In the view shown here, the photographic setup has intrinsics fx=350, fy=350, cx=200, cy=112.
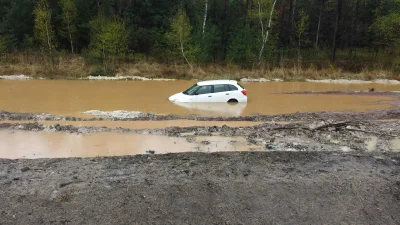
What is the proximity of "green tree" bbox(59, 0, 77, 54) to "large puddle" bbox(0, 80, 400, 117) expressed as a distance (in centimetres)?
1405

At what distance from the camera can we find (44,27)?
118 feet

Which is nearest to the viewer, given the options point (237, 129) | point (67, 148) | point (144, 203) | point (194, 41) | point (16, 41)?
point (144, 203)

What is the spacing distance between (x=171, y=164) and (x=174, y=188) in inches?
55.3

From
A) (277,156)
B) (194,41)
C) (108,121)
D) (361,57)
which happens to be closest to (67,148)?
(108,121)

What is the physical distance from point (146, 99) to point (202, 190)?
1412 centimetres

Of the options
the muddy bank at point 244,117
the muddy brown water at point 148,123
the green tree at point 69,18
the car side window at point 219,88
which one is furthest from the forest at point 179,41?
the muddy brown water at point 148,123

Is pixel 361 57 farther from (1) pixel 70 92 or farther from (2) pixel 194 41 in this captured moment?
(1) pixel 70 92

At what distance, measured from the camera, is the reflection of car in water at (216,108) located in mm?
16375

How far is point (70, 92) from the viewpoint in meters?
22.7

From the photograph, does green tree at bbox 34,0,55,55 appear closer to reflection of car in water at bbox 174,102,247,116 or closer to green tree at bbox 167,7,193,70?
green tree at bbox 167,7,193,70

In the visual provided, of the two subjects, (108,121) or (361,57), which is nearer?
(108,121)

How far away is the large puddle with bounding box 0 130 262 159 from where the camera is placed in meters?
10.0

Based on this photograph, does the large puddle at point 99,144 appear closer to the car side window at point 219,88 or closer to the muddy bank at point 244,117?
the muddy bank at point 244,117

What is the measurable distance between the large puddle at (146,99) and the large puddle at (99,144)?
4.13 meters
